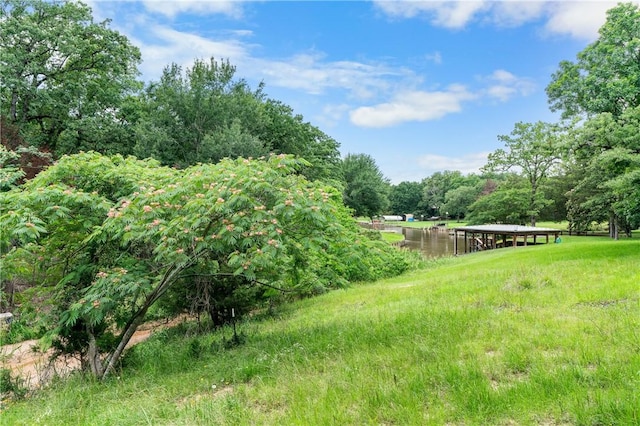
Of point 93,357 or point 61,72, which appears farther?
point 61,72

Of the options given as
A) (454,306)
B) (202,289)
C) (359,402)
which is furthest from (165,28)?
(359,402)

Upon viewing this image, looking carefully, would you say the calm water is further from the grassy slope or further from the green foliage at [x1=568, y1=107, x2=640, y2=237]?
the grassy slope

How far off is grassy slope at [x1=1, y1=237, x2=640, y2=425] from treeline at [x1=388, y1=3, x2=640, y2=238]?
5.52 metres

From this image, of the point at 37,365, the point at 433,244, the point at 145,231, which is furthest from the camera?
the point at 433,244

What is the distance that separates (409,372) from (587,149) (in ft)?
35.6

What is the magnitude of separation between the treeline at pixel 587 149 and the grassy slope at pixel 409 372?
5.52 metres

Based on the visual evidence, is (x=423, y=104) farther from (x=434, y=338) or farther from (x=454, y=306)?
(x=434, y=338)

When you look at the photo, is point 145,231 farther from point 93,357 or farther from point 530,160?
point 530,160

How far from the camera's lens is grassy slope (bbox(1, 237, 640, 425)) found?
2.58 meters

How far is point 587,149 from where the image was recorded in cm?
1077

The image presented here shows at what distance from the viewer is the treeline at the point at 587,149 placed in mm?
9898

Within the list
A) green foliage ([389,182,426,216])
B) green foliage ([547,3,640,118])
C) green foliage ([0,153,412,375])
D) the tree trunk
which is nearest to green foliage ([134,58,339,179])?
green foliage ([0,153,412,375])

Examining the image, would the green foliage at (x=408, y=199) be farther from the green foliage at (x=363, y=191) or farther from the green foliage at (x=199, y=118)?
the green foliage at (x=199, y=118)

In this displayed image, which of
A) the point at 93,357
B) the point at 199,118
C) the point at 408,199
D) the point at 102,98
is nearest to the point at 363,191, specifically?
the point at 199,118
